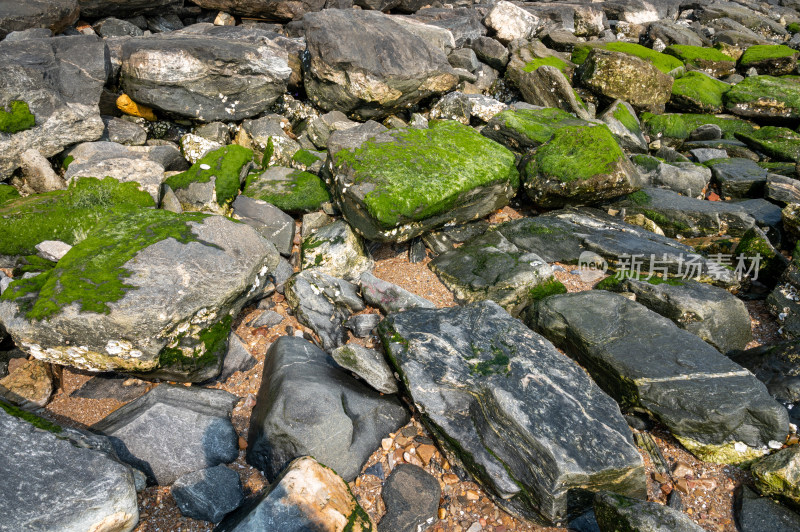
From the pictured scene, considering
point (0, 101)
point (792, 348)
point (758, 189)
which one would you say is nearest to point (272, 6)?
point (0, 101)

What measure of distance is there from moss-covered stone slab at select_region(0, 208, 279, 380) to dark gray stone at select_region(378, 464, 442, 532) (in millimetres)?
2310

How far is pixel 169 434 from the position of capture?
4.51 m

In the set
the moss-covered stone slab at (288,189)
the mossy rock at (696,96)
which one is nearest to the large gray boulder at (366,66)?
the moss-covered stone slab at (288,189)

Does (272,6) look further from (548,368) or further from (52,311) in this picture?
(548,368)

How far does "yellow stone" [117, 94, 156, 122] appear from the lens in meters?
9.16

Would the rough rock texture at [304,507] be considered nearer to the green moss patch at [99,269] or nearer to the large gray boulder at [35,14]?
the green moss patch at [99,269]

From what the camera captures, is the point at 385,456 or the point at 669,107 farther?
the point at 669,107

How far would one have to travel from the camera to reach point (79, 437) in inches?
158

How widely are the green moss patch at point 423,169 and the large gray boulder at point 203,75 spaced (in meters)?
3.29

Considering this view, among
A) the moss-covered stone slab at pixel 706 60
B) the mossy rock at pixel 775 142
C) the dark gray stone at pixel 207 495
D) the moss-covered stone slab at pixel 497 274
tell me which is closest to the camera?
the dark gray stone at pixel 207 495

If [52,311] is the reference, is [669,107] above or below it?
below

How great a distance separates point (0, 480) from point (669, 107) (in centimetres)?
1630

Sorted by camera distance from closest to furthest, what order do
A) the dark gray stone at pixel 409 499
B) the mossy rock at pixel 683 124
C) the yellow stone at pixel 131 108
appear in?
the dark gray stone at pixel 409 499 → the yellow stone at pixel 131 108 → the mossy rock at pixel 683 124

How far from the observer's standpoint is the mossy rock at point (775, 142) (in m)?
11.4
